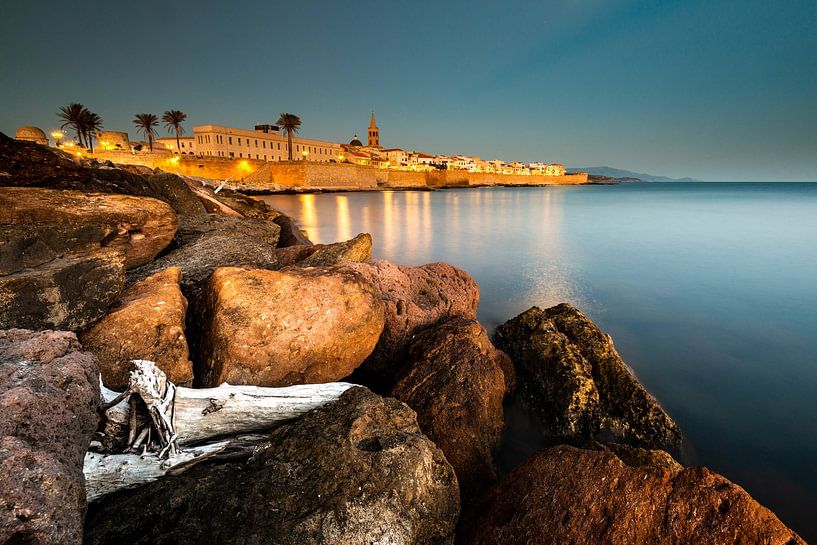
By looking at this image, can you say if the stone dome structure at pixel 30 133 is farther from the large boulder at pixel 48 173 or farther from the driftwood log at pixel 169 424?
the driftwood log at pixel 169 424

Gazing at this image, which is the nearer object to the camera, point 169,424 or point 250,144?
point 169,424

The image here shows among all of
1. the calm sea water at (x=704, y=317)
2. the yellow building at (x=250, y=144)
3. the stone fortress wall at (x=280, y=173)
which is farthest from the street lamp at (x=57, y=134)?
the calm sea water at (x=704, y=317)

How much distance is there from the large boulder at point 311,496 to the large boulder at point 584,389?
8.70 ft

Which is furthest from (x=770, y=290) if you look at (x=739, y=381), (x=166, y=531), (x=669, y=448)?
(x=166, y=531)

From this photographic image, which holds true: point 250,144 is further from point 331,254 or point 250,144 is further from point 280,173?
point 331,254

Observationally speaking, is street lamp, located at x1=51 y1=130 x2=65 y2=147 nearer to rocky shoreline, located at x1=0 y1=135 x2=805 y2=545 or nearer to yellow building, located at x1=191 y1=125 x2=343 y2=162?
yellow building, located at x1=191 y1=125 x2=343 y2=162

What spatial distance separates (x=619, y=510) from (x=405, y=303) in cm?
328

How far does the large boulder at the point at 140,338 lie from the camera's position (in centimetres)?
271

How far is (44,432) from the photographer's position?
1586mm

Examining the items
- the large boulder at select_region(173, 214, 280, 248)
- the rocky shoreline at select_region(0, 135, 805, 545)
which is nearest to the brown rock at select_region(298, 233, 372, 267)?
the rocky shoreline at select_region(0, 135, 805, 545)

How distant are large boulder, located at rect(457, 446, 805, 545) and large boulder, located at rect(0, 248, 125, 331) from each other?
315 cm

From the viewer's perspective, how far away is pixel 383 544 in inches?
69.2

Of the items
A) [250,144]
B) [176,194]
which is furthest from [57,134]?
[176,194]

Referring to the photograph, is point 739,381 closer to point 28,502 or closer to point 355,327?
point 355,327
